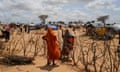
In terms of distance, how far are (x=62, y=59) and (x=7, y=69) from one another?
9.34 feet

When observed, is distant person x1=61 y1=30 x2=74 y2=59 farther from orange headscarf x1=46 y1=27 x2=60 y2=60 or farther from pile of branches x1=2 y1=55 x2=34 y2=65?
pile of branches x1=2 y1=55 x2=34 y2=65

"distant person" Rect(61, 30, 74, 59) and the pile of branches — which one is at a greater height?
"distant person" Rect(61, 30, 74, 59)

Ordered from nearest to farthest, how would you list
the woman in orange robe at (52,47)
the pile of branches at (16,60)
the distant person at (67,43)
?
the woman in orange robe at (52,47), the pile of branches at (16,60), the distant person at (67,43)

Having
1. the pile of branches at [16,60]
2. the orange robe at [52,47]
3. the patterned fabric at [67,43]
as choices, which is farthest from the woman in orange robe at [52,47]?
the patterned fabric at [67,43]

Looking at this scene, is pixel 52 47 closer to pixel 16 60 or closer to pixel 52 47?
pixel 52 47

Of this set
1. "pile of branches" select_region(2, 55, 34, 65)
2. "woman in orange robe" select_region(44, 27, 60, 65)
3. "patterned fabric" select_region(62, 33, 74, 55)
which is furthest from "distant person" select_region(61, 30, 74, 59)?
"pile of branches" select_region(2, 55, 34, 65)

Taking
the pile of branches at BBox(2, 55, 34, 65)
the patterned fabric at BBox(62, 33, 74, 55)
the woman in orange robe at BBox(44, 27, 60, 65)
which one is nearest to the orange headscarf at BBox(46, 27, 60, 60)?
the woman in orange robe at BBox(44, 27, 60, 65)

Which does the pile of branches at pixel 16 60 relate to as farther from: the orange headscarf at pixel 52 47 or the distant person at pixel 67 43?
the distant person at pixel 67 43

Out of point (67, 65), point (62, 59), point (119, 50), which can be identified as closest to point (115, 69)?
point (67, 65)

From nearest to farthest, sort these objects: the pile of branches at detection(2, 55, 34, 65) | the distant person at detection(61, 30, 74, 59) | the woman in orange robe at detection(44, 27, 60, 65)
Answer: the woman in orange robe at detection(44, 27, 60, 65), the pile of branches at detection(2, 55, 34, 65), the distant person at detection(61, 30, 74, 59)

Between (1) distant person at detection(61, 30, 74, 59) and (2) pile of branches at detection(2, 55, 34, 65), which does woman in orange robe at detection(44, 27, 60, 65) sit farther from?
(1) distant person at detection(61, 30, 74, 59)

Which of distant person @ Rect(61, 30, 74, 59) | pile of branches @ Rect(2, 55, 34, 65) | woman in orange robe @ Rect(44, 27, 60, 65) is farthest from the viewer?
distant person @ Rect(61, 30, 74, 59)

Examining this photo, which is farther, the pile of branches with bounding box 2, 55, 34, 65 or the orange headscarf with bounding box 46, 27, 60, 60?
the pile of branches with bounding box 2, 55, 34, 65

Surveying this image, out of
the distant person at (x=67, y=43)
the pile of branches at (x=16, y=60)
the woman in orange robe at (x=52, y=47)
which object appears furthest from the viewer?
the distant person at (x=67, y=43)
